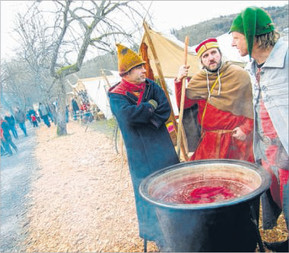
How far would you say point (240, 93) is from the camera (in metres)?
2.61

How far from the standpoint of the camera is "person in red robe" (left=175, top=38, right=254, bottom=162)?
2602mm

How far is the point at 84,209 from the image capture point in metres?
4.13

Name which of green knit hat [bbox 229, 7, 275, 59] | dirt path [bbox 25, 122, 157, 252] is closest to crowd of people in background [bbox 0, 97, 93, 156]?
dirt path [bbox 25, 122, 157, 252]

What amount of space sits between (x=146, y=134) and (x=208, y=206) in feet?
3.61

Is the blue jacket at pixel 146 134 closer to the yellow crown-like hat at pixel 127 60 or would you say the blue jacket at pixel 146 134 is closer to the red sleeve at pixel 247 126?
the yellow crown-like hat at pixel 127 60

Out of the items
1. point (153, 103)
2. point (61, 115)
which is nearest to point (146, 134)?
point (153, 103)

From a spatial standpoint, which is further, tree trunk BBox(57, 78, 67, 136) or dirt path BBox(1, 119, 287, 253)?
tree trunk BBox(57, 78, 67, 136)

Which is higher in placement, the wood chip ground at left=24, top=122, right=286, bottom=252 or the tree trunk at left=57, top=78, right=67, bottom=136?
the tree trunk at left=57, top=78, right=67, bottom=136

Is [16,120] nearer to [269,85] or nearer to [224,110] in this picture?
[224,110]

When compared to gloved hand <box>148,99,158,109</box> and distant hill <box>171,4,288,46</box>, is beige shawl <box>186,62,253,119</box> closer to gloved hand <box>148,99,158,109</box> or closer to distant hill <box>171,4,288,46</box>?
gloved hand <box>148,99,158,109</box>

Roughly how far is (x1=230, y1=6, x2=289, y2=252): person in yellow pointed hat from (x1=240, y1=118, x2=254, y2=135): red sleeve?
37cm

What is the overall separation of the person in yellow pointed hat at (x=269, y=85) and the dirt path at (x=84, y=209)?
1.61 metres

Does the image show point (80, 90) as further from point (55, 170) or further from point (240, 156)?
point (240, 156)

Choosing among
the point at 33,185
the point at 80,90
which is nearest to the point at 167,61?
the point at 33,185
